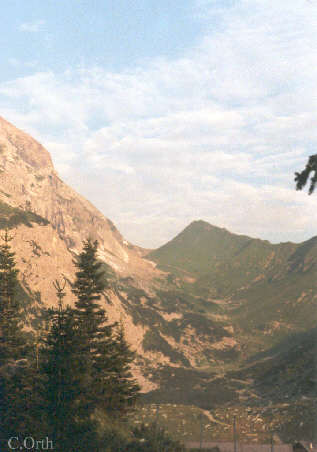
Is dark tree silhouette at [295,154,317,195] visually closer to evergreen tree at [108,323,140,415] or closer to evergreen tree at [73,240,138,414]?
evergreen tree at [73,240,138,414]

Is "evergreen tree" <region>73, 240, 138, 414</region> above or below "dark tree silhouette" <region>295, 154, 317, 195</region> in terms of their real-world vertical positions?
below

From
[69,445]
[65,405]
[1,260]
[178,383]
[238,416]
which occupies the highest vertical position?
[1,260]

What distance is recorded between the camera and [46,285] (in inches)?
6127

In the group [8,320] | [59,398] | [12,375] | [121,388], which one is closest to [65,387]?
[59,398]

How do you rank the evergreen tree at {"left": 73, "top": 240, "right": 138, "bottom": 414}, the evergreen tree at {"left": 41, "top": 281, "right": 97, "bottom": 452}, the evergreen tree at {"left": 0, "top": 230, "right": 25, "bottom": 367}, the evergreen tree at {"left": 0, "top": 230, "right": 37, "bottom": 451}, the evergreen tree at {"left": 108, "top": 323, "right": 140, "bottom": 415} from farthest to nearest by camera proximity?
1. the evergreen tree at {"left": 108, "top": 323, "right": 140, "bottom": 415}
2. the evergreen tree at {"left": 73, "top": 240, "right": 138, "bottom": 414}
3. the evergreen tree at {"left": 0, "top": 230, "right": 25, "bottom": 367}
4. the evergreen tree at {"left": 0, "top": 230, "right": 37, "bottom": 451}
5. the evergreen tree at {"left": 41, "top": 281, "right": 97, "bottom": 452}

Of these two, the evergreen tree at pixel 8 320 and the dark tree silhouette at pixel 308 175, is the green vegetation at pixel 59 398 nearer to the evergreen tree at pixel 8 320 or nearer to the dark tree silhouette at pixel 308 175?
the evergreen tree at pixel 8 320

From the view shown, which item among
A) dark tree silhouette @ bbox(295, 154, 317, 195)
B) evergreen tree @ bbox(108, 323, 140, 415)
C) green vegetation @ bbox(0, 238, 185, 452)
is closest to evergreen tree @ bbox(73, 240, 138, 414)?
evergreen tree @ bbox(108, 323, 140, 415)

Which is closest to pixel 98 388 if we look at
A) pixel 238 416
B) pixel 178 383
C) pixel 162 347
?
pixel 238 416

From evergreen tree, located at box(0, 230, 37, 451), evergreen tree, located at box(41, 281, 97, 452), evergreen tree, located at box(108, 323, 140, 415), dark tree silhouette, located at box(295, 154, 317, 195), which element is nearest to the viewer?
dark tree silhouette, located at box(295, 154, 317, 195)

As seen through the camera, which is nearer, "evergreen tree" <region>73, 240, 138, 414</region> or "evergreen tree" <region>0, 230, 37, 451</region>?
"evergreen tree" <region>0, 230, 37, 451</region>

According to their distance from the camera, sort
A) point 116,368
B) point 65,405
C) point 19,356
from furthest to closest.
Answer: point 116,368 < point 19,356 < point 65,405

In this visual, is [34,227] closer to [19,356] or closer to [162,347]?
[162,347]

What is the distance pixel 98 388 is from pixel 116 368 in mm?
3045

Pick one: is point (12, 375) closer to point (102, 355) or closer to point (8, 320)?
point (8, 320)
